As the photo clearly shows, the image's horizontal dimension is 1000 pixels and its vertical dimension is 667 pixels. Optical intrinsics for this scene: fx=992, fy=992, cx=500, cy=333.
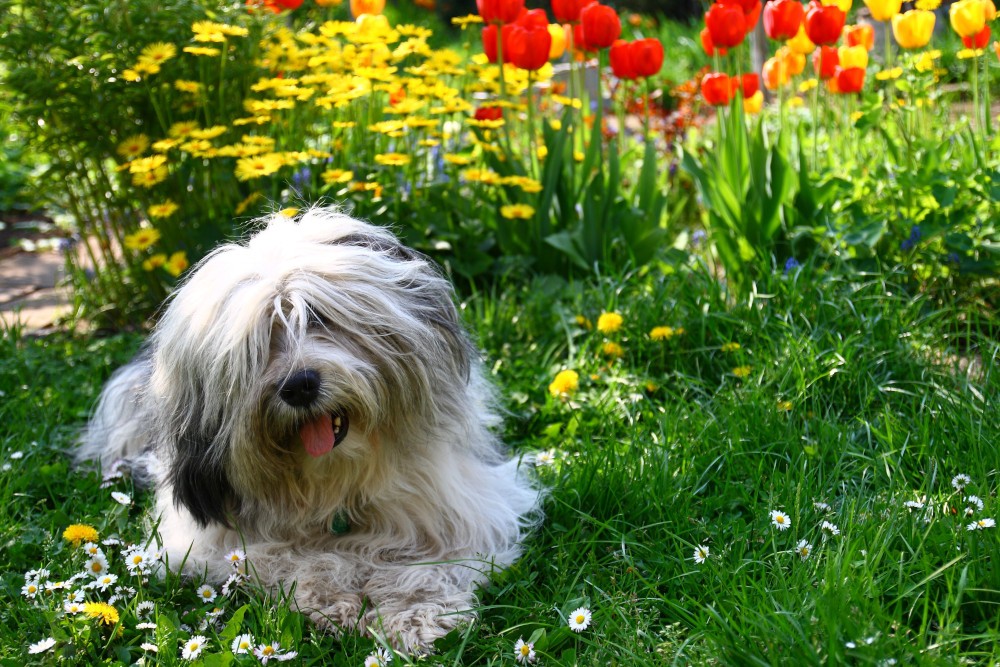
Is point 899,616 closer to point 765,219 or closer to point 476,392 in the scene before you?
point 476,392

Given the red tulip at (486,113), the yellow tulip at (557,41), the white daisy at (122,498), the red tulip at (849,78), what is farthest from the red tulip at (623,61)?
the white daisy at (122,498)

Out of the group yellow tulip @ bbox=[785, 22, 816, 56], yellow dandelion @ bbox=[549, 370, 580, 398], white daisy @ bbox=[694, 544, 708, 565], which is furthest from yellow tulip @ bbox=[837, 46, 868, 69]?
white daisy @ bbox=[694, 544, 708, 565]

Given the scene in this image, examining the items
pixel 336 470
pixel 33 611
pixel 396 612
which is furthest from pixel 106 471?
pixel 396 612

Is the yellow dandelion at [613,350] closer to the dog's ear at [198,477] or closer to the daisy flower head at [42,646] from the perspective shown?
Result: the dog's ear at [198,477]

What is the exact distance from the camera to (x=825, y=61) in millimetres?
3846

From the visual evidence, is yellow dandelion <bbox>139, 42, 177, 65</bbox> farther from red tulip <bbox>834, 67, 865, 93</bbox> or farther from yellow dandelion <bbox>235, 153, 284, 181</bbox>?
red tulip <bbox>834, 67, 865, 93</bbox>

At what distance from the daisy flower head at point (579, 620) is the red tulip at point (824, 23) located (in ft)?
7.61

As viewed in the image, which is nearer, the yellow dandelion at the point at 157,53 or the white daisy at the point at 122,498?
the white daisy at the point at 122,498

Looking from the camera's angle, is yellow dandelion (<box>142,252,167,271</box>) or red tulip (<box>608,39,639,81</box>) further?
yellow dandelion (<box>142,252,167,271</box>)

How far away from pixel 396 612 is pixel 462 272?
2.01 meters

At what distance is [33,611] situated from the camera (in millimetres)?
2352

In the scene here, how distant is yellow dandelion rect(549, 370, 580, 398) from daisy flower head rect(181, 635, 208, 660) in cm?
149

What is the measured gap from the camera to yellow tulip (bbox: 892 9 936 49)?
11.6ft

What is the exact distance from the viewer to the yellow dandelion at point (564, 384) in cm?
330
